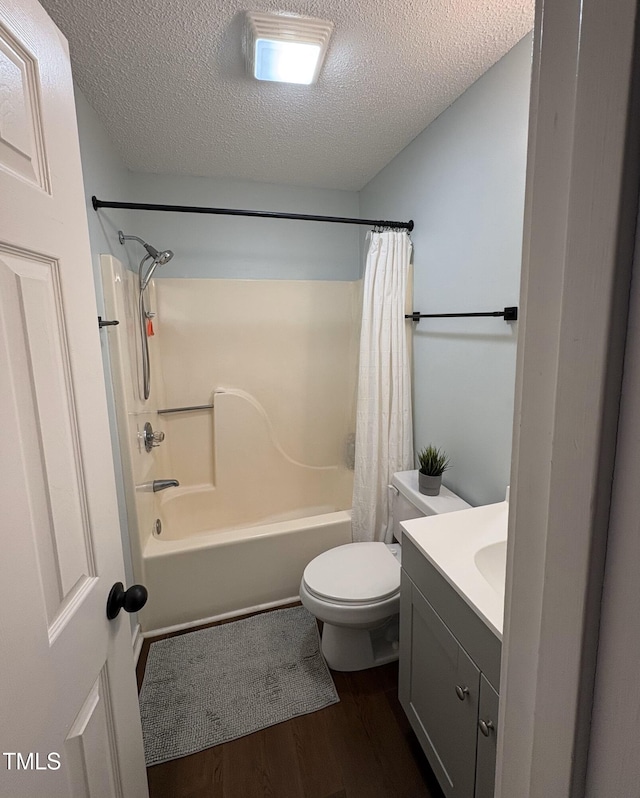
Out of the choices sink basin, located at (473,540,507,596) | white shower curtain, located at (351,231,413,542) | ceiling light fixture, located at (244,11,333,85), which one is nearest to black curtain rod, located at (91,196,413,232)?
white shower curtain, located at (351,231,413,542)

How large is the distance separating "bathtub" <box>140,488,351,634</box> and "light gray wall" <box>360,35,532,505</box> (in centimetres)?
82

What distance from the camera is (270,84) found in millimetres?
1475

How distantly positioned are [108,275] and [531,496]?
5.98 ft

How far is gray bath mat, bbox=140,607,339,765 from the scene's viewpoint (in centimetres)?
142

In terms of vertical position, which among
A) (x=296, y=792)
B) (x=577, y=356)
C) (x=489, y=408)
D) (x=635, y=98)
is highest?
(x=635, y=98)

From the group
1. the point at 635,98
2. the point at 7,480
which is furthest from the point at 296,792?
the point at 635,98

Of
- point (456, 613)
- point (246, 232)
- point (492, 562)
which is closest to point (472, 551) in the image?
point (492, 562)

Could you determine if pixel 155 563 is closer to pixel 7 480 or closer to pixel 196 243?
pixel 7 480

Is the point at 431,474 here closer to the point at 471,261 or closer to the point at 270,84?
the point at 471,261

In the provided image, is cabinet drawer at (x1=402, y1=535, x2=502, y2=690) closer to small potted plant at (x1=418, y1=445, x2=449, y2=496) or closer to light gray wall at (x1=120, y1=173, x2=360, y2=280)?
small potted plant at (x1=418, y1=445, x2=449, y2=496)

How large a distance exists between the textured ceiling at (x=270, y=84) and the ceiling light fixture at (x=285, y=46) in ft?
0.10

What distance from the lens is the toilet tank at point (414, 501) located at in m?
1.60

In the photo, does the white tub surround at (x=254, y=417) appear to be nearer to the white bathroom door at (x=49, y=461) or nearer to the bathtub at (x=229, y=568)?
the bathtub at (x=229, y=568)

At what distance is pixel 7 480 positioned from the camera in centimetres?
51
